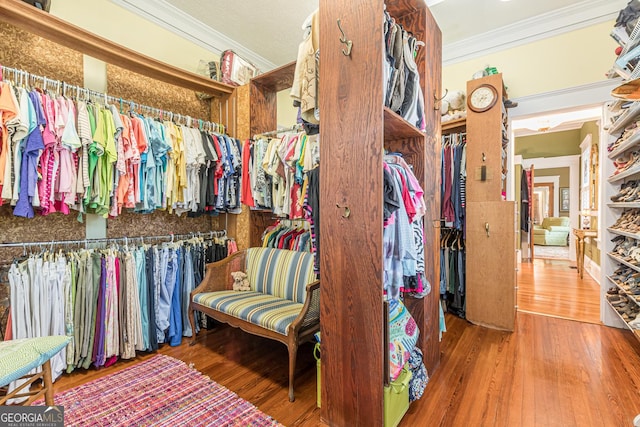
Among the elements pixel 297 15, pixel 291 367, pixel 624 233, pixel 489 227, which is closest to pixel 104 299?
pixel 291 367

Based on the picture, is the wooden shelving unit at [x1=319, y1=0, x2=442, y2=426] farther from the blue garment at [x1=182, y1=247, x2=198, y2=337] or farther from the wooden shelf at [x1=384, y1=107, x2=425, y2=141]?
the blue garment at [x1=182, y1=247, x2=198, y2=337]

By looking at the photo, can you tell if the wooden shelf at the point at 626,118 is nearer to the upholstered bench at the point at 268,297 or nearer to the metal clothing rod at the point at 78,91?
the upholstered bench at the point at 268,297

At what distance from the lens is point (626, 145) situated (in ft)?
8.00

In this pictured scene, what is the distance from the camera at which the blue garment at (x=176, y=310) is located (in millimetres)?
2553

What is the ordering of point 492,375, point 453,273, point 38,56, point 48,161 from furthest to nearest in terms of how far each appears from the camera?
1. point 453,273
2. point 38,56
3. point 492,375
4. point 48,161

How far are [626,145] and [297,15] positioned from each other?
3.20 metres

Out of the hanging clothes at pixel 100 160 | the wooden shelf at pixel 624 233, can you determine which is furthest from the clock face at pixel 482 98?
the hanging clothes at pixel 100 160

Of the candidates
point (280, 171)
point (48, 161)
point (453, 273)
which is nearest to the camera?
point (48, 161)

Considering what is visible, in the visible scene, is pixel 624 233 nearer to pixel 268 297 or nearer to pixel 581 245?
pixel 268 297

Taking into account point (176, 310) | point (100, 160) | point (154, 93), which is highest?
point (154, 93)

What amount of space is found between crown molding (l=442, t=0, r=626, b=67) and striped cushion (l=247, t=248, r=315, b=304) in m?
3.24

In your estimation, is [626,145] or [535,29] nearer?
[626,145]

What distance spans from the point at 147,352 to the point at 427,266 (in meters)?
2.28

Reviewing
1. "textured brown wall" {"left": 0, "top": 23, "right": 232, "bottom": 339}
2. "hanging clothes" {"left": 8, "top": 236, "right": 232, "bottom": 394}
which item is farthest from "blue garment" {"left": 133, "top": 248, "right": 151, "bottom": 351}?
"textured brown wall" {"left": 0, "top": 23, "right": 232, "bottom": 339}
